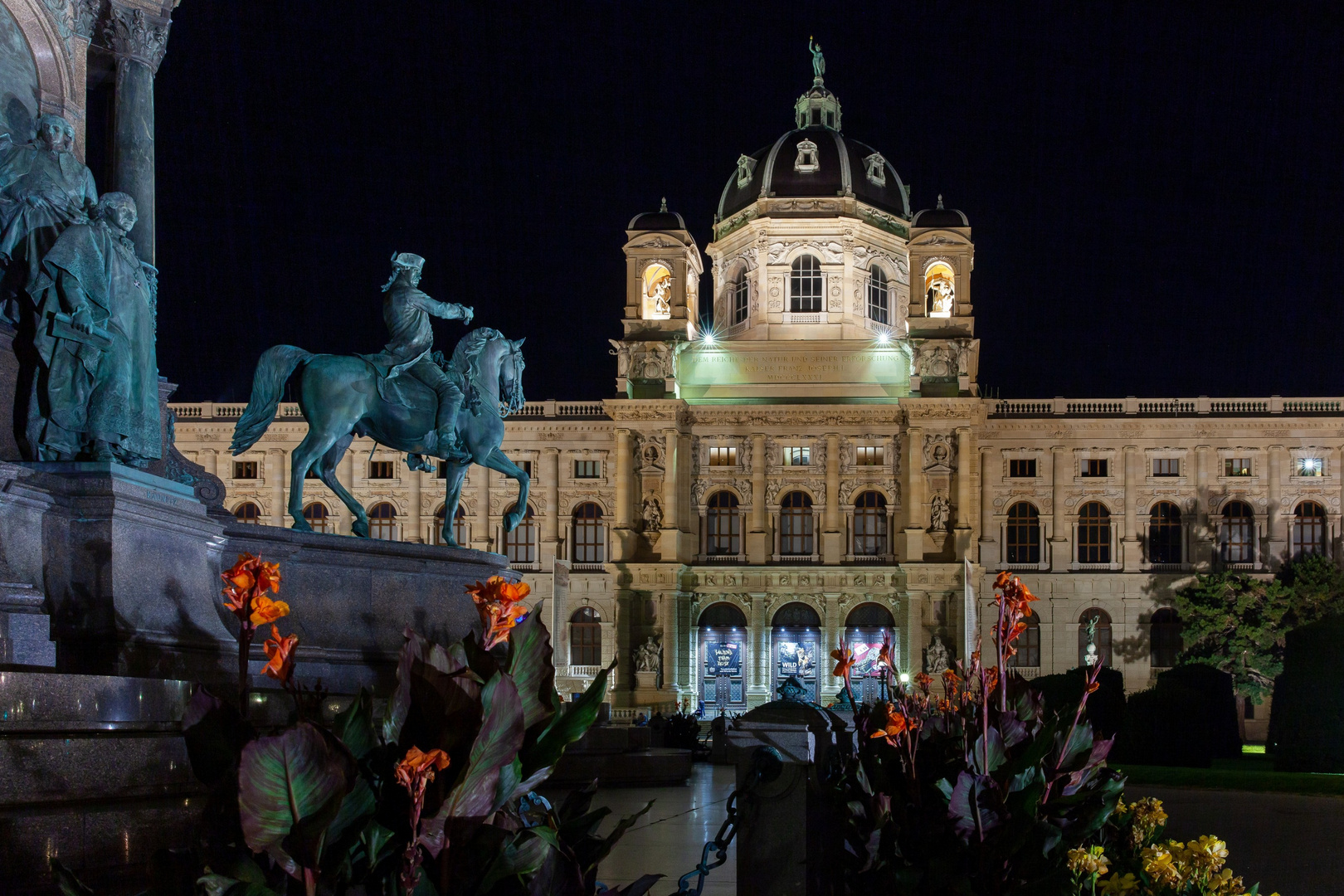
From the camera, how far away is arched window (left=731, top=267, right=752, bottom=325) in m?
56.9

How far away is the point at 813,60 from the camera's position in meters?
64.4

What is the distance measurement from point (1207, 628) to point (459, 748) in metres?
49.0

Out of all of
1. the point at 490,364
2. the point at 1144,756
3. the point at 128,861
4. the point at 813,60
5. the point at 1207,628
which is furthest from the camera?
the point at 813,60

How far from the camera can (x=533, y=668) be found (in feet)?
10.8

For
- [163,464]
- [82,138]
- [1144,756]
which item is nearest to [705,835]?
[163,464]

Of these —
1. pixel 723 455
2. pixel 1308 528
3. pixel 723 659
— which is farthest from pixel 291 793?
pixel 1308 528

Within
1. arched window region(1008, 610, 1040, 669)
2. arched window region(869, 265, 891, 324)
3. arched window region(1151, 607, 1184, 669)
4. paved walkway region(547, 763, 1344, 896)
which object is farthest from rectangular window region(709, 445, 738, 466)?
paved walkway region(547, 763, 1344, 896)

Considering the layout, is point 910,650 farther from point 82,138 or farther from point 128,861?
point 128,861

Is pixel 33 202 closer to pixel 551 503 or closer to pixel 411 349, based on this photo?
pixel 411 349

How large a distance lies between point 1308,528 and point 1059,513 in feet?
30.3

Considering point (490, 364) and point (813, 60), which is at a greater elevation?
point (813, 60)

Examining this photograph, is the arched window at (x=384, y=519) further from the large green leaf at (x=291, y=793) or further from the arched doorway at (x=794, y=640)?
the large green leaf at (x=291, y=793)

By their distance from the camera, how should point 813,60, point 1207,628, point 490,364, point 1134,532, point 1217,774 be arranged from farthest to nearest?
point 813,60, point 1134,532, point 1207,628, point 1217,774, point 490,364

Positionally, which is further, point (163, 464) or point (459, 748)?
point (163, 464)
